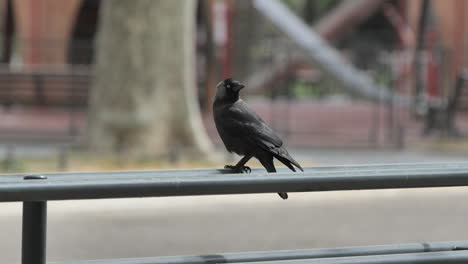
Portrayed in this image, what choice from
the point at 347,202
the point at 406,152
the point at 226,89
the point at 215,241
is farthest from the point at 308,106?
the point at 226,89

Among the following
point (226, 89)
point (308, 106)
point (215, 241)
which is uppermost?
point (308, 106)

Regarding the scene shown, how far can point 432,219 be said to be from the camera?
887cm

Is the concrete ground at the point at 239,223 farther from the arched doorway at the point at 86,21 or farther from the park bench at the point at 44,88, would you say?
the arched doorway at the point at 86,21

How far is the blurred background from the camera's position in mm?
8359

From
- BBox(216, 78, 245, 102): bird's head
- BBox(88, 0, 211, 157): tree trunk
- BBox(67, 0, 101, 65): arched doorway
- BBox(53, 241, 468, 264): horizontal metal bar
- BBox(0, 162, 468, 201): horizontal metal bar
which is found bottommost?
BBox(53, 241, 468, 264): horizontal metal bar

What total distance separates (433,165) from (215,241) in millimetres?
5076

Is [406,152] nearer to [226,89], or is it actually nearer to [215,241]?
[215,241]

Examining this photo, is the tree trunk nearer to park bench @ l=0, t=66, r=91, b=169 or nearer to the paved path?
the paved path

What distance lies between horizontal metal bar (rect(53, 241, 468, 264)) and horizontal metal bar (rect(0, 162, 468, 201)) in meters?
0.25

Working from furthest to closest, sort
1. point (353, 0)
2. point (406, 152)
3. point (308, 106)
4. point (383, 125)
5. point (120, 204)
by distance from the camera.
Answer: point (353, 0) → point (308, 106) → point (383, 125) → point (406, 152) → point (120, 204)

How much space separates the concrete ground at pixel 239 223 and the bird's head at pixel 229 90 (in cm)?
365

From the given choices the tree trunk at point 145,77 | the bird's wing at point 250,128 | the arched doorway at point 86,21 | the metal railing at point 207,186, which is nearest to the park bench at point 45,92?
the tree trunk at point 145,77

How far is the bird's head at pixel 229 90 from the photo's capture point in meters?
3.56

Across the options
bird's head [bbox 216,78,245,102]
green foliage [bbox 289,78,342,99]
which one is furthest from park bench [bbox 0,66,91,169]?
bird's head [bbox 216,78,245,102]
